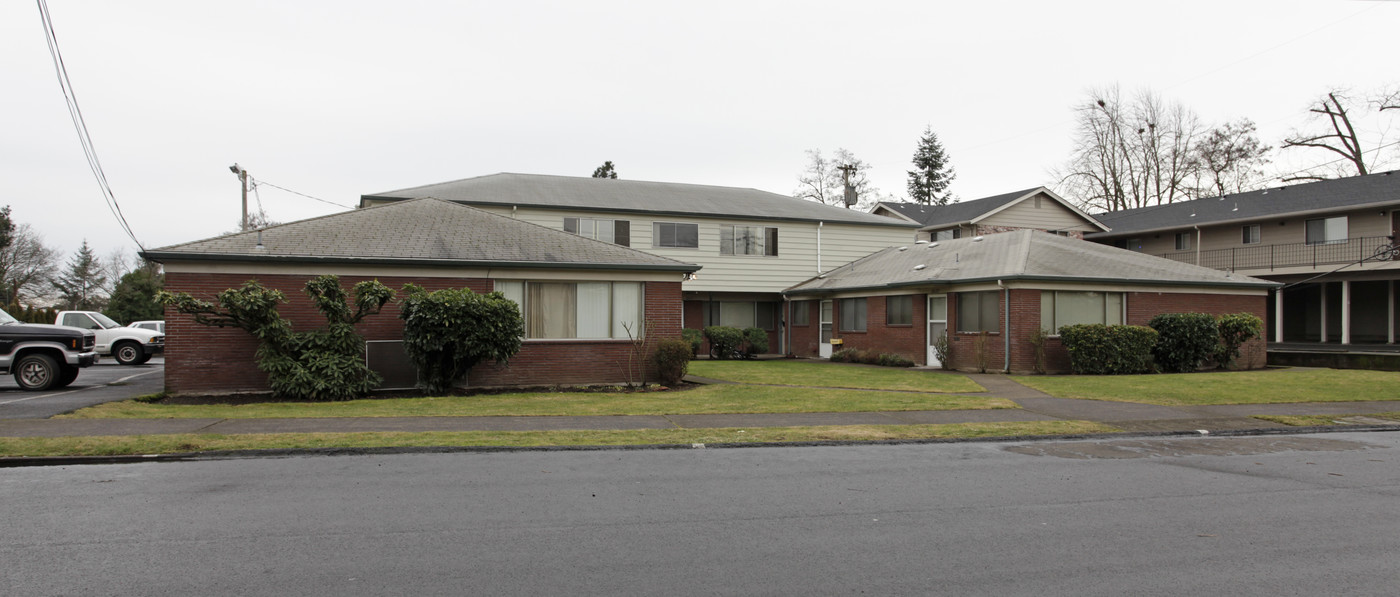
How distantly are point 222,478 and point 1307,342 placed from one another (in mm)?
40299

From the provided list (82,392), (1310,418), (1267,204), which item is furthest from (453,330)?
(1267,204)

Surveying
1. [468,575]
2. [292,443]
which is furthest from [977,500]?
[292,443]

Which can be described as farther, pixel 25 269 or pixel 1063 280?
pixel 25 269

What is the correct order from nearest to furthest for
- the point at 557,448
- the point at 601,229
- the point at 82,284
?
the point at 557,448 < the point at 601,229 < the point at 82,284

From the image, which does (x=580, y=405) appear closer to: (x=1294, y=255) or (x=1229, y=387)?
(x=1229, y=387)

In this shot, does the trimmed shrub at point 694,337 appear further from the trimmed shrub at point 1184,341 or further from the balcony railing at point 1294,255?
the balcony railing at point 1294,255

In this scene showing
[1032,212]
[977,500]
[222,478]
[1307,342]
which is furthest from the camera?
[1032,212]

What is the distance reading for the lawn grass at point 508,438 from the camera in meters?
9.90

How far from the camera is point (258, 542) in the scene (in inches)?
235

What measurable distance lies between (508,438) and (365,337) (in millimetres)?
7581

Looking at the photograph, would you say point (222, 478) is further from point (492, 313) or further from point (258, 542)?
point (492, 313)

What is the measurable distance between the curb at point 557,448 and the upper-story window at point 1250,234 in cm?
2528

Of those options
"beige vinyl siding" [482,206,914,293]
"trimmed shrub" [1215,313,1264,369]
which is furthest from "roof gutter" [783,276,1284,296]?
"beige vinyl siding" [482,206,914,293]

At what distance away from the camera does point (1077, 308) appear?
22562 millimetres
